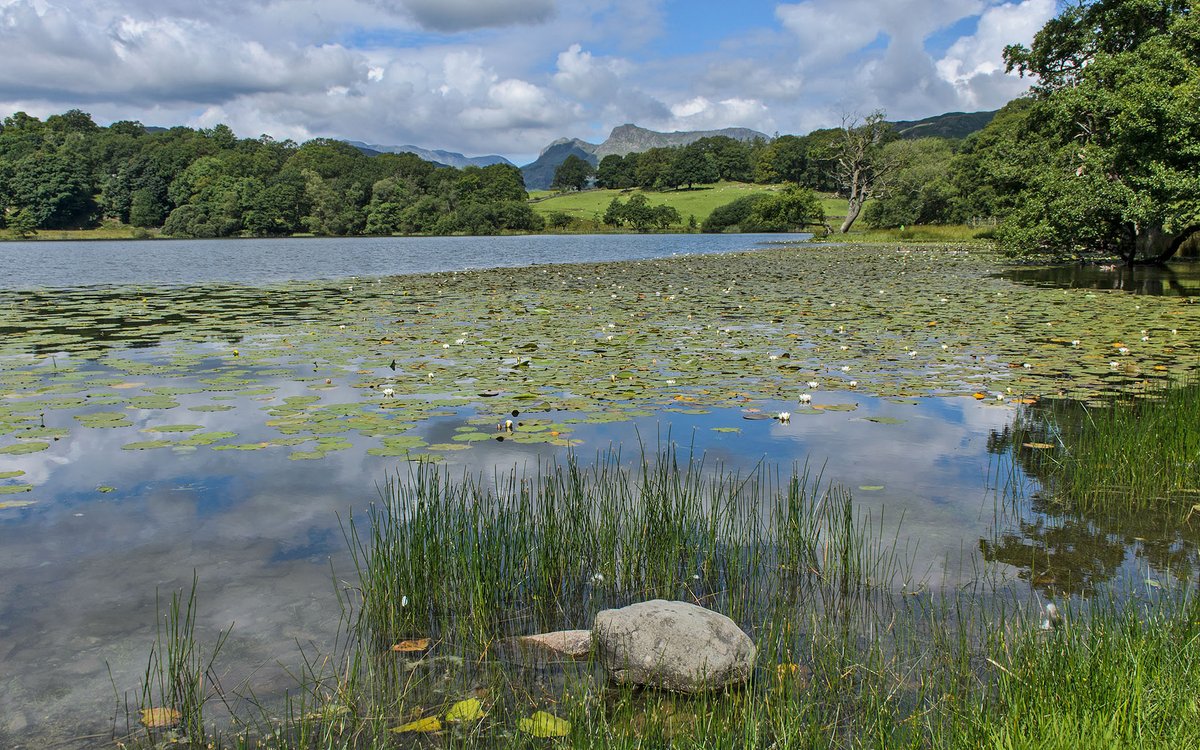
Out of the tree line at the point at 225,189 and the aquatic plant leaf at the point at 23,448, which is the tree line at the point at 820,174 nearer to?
the tree line at the point at 225,189

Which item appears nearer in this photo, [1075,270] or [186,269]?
[1075,270]

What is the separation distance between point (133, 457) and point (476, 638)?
4.33 meters

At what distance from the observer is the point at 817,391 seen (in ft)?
28.6

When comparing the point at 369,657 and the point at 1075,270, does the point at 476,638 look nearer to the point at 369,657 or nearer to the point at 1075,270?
the point at 369,657

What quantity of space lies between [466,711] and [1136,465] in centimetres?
481

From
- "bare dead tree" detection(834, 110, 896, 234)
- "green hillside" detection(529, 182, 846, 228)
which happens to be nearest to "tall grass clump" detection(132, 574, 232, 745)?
"bare dead tree" detection(834, 110, 896, 234)

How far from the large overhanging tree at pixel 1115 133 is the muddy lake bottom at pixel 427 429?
19.0 ft

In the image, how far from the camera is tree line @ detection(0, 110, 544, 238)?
77.6 metres

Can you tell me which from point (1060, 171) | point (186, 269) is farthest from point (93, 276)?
point (1060, 171)

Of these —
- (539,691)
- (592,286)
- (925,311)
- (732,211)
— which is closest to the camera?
(539,691)

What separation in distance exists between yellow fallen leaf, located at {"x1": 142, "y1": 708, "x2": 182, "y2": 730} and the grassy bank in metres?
0.03

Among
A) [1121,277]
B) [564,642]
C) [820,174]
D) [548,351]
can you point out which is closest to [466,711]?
[564,642]

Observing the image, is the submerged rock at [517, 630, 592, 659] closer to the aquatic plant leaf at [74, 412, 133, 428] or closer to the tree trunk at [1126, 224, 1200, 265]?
the aquatic plant leaf at [74, 412, 133, 428]

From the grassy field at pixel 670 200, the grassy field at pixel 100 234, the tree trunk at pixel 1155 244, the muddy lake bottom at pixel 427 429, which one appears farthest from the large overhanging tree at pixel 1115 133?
the grassy field at pixel 100 234
